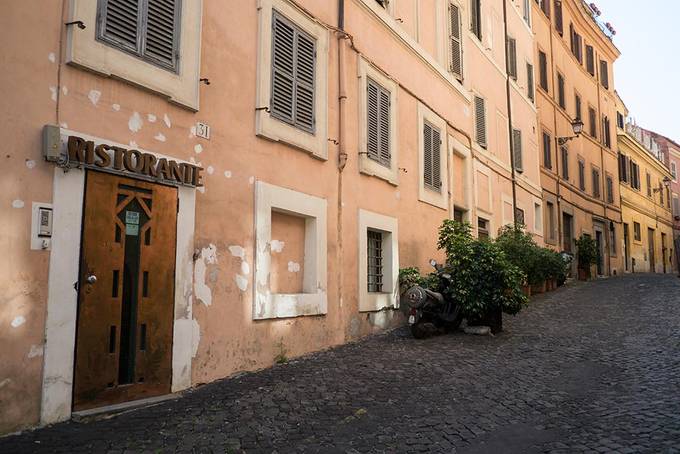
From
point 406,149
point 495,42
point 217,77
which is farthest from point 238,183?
point 495,42

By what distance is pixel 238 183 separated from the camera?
7.40m

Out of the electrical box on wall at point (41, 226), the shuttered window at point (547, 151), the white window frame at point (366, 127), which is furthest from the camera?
the shuttered window at point (547, 151)

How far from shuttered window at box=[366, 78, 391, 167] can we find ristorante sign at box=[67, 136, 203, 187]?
14.8ft

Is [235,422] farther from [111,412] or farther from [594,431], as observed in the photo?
[594,431]

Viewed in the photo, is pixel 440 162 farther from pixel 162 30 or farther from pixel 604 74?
pixel 604 74

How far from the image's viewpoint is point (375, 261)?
432 inches

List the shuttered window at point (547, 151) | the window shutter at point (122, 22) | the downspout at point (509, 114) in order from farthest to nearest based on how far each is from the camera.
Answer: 1. the shuttered window at point (547, 151)
2. the downspout at point (509, 114)
3. the window shutter at point (122, 22)

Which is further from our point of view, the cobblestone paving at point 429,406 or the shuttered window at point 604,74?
the shuttered window at point 604,74

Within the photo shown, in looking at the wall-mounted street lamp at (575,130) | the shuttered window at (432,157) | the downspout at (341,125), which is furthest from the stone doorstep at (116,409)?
the wall-mounted street lamp at (575,130)

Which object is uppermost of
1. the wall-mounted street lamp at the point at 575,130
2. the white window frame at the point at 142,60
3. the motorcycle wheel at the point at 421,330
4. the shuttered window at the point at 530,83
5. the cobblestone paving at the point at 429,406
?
the shuttered window at the point at 530,83

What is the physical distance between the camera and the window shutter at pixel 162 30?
6.36 meters

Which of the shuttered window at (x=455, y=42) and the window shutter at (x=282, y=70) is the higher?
the shuttered window at (x=455, y=42)

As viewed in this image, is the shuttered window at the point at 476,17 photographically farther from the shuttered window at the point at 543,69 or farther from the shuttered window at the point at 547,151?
the shuttered window at the point at 547,151

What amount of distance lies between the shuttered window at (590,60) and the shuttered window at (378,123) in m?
21.4
